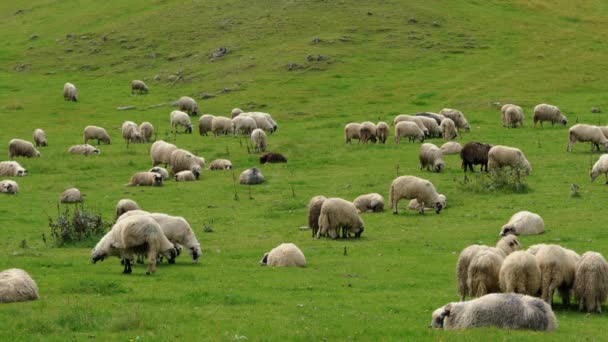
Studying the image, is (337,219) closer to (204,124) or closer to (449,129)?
(449,129)

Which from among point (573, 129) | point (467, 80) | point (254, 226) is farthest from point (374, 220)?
point (467, 80)

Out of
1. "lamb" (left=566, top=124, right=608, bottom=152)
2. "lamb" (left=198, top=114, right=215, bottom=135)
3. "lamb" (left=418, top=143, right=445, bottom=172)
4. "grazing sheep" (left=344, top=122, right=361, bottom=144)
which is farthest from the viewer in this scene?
"lamb" (left=198, top=114, right=215, bottom=135)

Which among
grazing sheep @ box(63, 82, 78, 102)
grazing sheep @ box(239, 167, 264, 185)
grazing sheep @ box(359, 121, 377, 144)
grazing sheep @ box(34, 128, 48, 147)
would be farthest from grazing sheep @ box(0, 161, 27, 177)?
grazing sheep @ box(63, 82, 78, 102)

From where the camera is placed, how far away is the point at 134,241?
19875mm

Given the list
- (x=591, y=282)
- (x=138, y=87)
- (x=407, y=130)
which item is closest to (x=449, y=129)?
(x=407, y=130)

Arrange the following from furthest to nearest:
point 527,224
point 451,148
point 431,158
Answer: point 451,148
point 431,158
point 527,224

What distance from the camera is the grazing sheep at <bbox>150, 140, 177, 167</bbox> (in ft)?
137

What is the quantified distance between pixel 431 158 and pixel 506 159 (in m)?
3.34

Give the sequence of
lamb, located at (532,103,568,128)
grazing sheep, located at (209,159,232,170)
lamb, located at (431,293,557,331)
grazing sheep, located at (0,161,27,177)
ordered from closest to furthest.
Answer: lamb, located at (431,293,557,331)
grazing sheep, located at (0,161,27,177)
grazing sheep, located at (209,159,232,170)
lamb, located at (532,103,568,128)

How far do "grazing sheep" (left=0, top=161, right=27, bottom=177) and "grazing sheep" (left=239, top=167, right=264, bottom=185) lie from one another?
10.3 m

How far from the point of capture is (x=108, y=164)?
43906 millimetres

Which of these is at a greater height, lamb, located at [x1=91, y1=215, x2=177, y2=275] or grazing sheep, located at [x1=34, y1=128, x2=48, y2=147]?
grazing sheep, located at [x1=34, y1=128, x2=48, y2=147]

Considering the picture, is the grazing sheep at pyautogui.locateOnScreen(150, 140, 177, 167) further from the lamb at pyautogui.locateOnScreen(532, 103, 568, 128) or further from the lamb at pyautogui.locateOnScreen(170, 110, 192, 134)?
the lamb at pyautogui.locateOnScreen(532, 103, 568, 128)

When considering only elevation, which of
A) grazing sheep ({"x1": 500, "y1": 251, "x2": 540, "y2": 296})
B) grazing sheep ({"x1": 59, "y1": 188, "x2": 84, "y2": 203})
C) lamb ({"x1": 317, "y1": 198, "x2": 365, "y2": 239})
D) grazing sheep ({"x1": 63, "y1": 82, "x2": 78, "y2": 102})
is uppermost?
grazing sheep ({"x1": 63, "y1": 82, "x2": 78, "y2": 102})
